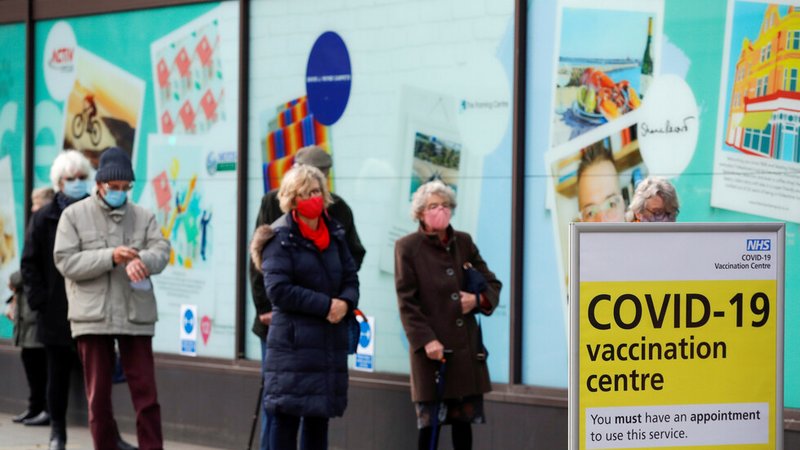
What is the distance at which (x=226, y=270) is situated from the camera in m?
11.0

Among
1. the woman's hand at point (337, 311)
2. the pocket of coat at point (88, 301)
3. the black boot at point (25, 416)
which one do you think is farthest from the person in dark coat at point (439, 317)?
the black boot at point (25, 416)

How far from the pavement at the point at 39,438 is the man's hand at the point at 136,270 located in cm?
247

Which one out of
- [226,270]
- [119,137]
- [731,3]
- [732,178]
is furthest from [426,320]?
[119,137]

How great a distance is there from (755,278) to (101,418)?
458 cm

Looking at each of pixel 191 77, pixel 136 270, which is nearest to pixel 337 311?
pixel 136 270

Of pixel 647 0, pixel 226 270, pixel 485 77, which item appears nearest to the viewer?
pixel 647 0

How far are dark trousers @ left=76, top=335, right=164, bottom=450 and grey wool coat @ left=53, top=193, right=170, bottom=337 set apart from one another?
12 cm

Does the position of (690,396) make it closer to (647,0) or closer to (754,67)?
(754,67)

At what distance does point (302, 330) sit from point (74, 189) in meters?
2.58

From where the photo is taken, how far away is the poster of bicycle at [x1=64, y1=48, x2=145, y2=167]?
1180 cm

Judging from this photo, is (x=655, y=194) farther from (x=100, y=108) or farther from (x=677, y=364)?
(x=100, y=108)

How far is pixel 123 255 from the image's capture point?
839 centimetres

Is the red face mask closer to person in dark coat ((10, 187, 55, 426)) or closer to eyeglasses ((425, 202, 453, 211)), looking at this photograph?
eyeglasses ((425, 202, 453, 211))

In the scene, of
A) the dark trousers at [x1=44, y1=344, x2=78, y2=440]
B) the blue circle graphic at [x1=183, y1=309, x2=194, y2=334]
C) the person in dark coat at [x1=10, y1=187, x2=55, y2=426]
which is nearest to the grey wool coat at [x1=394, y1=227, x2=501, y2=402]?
the dark trousers at [x1=44, y1=344, x2=78, y2=440]
